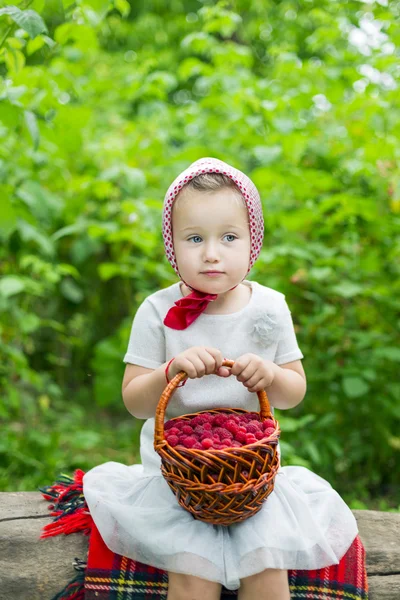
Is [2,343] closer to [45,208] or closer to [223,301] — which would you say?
[45,208]

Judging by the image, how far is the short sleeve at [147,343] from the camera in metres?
1.74

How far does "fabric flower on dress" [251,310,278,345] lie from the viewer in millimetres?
1701

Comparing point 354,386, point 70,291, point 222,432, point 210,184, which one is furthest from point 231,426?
point 70,291

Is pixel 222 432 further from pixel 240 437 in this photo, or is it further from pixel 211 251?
pixel 211 251

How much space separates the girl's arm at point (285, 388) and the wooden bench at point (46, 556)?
493 mm

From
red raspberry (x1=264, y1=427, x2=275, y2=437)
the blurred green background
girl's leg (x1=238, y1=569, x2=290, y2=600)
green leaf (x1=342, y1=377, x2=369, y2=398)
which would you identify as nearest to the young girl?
girl's leg (x1=238, y1=569, x2=290, y2=600)

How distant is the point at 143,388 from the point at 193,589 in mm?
474

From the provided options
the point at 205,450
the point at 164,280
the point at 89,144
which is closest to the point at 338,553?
the point at 205,450

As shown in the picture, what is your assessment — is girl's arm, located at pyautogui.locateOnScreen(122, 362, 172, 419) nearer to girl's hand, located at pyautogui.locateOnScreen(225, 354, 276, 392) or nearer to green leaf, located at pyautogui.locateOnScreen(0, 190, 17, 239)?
girl's hand, located at pyautogui.locateOnScreen(225, 354, 276, 392)

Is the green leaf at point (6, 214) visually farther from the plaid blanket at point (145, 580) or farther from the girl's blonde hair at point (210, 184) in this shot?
the plaid blanket at point (145, 580)

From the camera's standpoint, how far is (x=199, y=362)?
1489 millimetres

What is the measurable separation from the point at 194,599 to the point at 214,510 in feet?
0.86

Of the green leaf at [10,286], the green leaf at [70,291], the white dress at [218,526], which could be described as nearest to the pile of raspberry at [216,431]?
the white dress at [218,526]

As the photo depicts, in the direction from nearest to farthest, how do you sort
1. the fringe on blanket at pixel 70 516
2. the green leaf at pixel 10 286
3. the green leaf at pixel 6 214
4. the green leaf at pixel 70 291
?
1. the fringe on blanket at pixel 70 516
2. the green leaf at pixel 6 214
3. the green leaf at pixel 10 286
4. the green leaf at pixel 70 291
